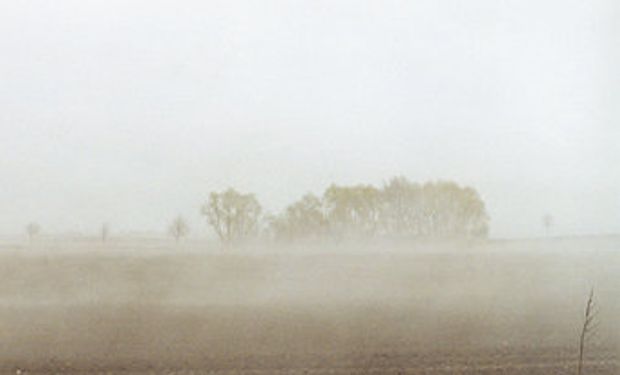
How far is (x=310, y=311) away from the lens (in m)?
57.7

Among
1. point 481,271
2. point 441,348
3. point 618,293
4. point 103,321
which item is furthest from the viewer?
point 481,271

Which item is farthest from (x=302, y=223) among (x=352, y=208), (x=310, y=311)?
(x=310, y=311)

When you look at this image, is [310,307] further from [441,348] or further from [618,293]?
[618,293]

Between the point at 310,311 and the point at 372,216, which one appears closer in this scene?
the point at 310,311

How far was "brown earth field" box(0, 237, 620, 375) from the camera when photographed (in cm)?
3669

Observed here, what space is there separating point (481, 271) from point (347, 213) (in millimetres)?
46725

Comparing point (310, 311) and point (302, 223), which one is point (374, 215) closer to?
point (302, 223)

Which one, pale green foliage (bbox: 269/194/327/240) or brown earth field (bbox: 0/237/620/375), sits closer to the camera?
brown earth field (bbox: 0/237/620/375)

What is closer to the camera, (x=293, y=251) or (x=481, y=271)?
(x=481, y=271)

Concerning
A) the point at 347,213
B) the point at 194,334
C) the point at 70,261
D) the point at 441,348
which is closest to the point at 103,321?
the point at 194,334

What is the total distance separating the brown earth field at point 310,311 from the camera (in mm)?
36688

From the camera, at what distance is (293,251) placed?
98.8 m

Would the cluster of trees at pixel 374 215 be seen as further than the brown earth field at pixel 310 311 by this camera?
Yes

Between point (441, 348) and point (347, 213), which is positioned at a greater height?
point (347, 213)
